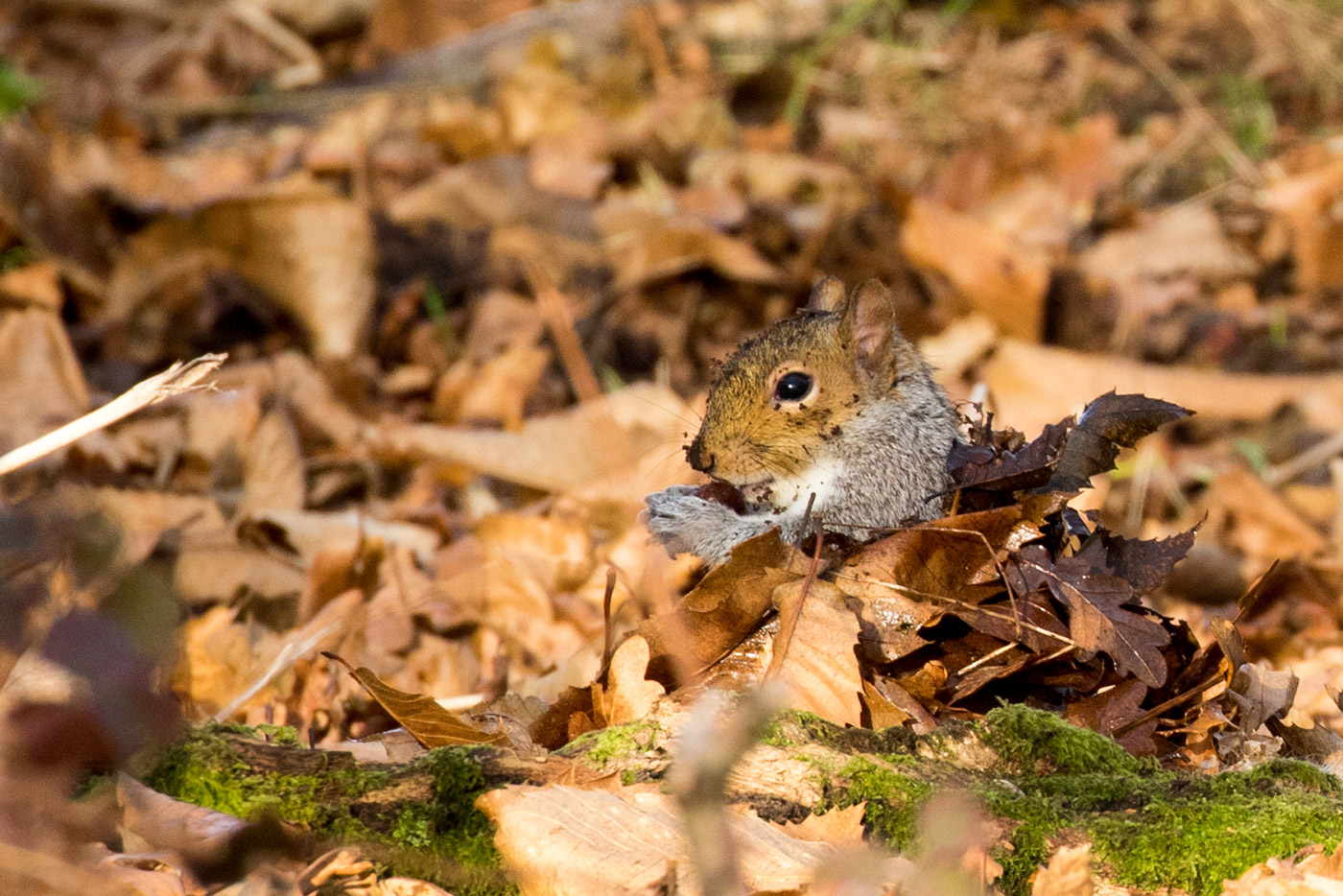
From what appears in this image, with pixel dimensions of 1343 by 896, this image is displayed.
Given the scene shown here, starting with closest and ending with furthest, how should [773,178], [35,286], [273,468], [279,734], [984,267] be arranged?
1. [279,734]
2. [273,468]
3. [35,286]
4. [984,267]
5. [773,178]

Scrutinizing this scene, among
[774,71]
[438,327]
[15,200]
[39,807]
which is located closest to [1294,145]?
[774,71]

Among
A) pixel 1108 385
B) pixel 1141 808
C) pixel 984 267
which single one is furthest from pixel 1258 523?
pixel 1141 808

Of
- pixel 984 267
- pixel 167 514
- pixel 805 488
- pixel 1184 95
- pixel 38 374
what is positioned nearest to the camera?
pixel 805 488

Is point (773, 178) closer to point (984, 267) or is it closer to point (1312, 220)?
point (984, 267)

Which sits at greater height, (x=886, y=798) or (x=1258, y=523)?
(x=886, y=798)

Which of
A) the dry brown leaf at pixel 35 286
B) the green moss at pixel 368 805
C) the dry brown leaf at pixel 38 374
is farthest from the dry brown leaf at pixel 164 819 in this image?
the dry brown leaf at pixel 35 286

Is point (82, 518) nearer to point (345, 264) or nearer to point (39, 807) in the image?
point (39, 807)

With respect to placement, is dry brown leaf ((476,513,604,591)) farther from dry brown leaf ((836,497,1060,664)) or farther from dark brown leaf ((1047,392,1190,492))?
dark brown leaf ((1047,392,1190,492))

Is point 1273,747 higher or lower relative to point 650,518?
lower
